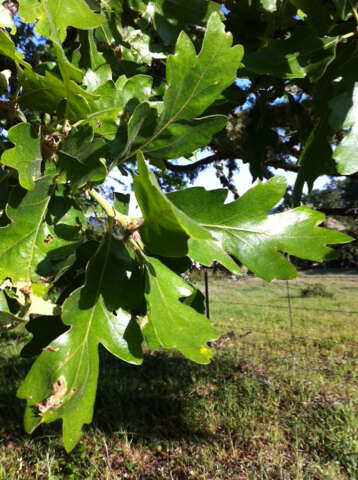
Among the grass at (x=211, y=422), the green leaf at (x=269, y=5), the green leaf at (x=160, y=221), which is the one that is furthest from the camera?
the grass at (x=211, y=422)

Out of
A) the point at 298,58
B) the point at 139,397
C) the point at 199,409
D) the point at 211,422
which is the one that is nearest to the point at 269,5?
the point at 298,58

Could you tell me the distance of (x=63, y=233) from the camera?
56cm

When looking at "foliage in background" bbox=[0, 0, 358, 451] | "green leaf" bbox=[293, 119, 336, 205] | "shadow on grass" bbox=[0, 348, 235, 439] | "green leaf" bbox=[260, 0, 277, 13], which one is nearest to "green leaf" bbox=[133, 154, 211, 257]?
"foliage in background" bbox=[0, 0, 358, 451]

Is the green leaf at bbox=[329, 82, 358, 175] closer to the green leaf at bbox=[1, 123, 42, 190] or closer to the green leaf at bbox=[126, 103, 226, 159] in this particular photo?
the green leaf at bbox=[126, 103, 226, 159]

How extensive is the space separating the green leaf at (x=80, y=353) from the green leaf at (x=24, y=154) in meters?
0.13

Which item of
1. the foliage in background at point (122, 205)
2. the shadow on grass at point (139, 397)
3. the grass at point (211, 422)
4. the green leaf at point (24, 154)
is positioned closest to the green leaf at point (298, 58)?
the foliage in background at point (122, 205)

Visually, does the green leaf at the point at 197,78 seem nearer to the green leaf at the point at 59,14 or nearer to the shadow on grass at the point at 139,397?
the green leaf at the point at 59,14

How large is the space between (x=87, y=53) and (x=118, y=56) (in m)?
0.09

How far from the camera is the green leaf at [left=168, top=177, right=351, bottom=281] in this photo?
0.54 metres

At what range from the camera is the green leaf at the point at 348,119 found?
58 centimetres

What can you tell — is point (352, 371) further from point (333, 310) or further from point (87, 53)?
point (87, 53)

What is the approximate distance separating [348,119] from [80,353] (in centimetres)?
55

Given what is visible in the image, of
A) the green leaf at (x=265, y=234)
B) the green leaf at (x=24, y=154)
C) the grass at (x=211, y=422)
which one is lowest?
the grass at (x=211, y=422)

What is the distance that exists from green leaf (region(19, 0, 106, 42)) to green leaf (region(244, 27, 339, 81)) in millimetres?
260
